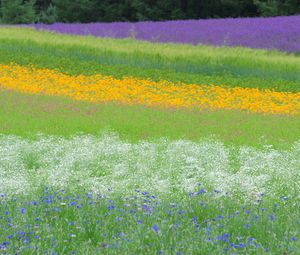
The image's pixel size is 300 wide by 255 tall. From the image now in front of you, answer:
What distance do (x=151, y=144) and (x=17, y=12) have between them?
117 feet

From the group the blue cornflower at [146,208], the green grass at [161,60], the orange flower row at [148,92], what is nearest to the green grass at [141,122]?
the orange flower row at [148,92]

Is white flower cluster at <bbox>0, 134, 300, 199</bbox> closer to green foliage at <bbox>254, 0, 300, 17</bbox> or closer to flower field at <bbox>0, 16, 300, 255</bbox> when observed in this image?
flower field at <bbox>0, 16, 300, 255</bbox>

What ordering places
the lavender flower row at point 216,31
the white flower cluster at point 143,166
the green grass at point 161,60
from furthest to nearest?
the lavender flower row at point 216,31 < the green grass at point 161,60 < the white flower cluster at point 143,166

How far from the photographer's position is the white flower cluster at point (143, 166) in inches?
357

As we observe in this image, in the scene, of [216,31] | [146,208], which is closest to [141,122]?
[146,208]

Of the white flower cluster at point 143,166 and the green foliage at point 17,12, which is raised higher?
the white flower cluster at point 143,166

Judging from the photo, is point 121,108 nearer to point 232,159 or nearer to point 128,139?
point 128,139

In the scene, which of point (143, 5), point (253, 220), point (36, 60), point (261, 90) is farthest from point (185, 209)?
point (143, 5)

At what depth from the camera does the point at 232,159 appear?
11.4m

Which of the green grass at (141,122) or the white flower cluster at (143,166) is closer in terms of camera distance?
the white flower cluster at (143,166)

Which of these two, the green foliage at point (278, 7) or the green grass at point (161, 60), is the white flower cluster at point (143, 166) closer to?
the green grass at point (161, 60)

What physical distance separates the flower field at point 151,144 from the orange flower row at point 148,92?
0.06 m

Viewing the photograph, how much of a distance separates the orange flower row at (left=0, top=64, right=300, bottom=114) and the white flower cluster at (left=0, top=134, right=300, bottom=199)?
4553 mm

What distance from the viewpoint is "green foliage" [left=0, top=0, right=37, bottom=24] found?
45241mm
